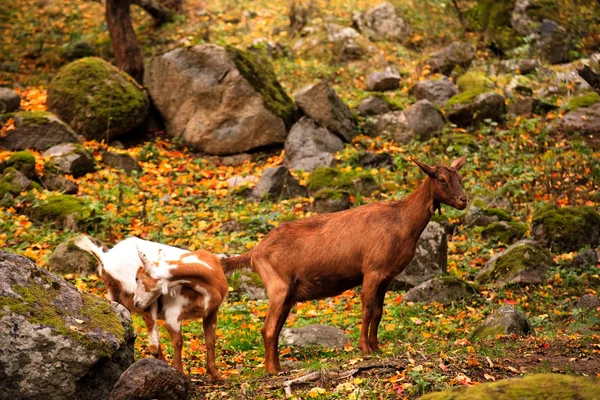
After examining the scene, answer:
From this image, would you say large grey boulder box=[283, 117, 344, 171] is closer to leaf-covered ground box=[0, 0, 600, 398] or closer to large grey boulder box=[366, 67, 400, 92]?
leaf-covered ground box=[0, 0, 600, 398]

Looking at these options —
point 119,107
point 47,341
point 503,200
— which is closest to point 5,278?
point 47,341

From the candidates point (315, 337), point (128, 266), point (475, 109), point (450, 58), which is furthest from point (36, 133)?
point (450, 58)

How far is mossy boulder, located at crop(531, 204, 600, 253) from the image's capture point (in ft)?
42.7

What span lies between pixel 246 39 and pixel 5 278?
18479 millimetres

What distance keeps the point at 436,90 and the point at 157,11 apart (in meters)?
9.83

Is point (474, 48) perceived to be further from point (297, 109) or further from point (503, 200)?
point (503, 200)

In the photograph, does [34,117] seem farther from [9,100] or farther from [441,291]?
[441,291]

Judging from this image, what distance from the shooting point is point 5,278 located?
649 centimetres

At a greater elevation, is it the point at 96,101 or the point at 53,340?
the point at 53,340

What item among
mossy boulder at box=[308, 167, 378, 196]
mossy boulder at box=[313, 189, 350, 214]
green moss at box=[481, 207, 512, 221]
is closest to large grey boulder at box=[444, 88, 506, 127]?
mossy boulder at box=[308, 167, 378, 196]

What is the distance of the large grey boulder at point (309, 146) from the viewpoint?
17.5 m

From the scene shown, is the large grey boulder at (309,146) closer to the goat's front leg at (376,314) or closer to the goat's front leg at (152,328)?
the goat's front leg at (376,314)

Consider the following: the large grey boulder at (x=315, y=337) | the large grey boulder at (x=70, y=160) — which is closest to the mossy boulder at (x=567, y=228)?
the large grey boulder at (x=315, y=337)

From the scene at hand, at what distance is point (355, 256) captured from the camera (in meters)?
8.73
